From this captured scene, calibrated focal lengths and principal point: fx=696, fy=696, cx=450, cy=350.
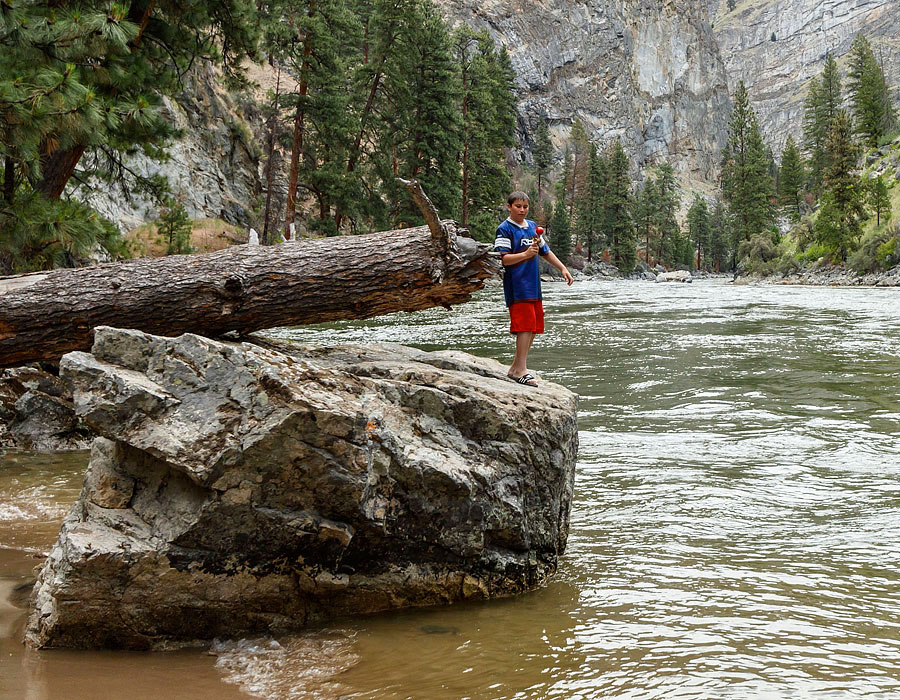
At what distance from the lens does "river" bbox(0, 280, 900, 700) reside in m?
3.00

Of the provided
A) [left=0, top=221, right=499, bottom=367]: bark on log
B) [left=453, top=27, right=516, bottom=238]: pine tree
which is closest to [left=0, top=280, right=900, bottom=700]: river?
[left=0, top=221, right=499, bottom=367]: bark on log

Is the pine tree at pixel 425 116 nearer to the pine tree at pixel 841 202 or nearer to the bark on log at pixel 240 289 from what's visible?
the pine tree at pixel 841 202

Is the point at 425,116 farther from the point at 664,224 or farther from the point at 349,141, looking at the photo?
the point at 664,224

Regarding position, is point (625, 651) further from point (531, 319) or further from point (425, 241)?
point (425, 241)

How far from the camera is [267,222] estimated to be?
3419 centimetres

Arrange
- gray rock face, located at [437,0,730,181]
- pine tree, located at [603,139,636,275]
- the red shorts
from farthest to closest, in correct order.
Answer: gray rock face, located at [437,0,730,181]
pine tree, located at [603,139,636,275]
the red shorts

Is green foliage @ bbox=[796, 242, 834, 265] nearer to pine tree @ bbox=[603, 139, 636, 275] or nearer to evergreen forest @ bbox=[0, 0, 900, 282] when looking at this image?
evergreen forest @ bbox=[0, 0, 900, 282]

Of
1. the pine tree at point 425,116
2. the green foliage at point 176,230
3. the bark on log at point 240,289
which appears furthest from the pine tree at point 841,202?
the bark on log at point 240,289

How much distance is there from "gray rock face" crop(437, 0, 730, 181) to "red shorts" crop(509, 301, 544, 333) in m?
119

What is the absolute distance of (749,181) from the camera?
75625 millimetres

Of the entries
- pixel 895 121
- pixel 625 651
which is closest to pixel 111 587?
pixel 625 651

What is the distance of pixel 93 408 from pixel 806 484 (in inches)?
209

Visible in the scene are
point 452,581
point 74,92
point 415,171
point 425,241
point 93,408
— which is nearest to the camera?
point 93,408

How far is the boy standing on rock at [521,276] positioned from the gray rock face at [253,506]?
1.49 metres
